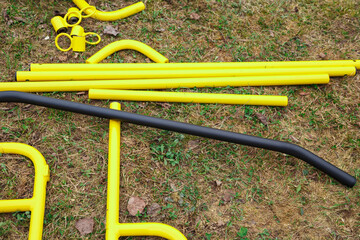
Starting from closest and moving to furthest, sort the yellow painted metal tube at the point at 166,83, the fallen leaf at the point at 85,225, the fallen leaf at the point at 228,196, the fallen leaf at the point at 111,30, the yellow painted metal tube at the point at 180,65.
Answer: the fallen leaf at the point at 85,225
the fallen leaf at the point at 228,196
the yellow painted metal tube at the point at 166,83
the yellow painted metal tube at the point at 180,65
the fallen leaf at the point at 111,30

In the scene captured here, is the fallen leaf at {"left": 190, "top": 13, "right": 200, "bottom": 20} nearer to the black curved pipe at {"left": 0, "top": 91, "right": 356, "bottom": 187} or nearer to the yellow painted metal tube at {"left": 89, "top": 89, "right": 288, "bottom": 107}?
the yellow painted metal tube at {"left": 89, "top": 89, "right": 288, "bottom": 107}

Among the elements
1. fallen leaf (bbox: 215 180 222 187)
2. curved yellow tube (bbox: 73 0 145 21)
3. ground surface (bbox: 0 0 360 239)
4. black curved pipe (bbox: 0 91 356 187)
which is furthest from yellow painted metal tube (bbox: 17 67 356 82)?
fallen leaf (bbox: 215 180 222 187)

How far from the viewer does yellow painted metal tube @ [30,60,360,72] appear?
3.18 m

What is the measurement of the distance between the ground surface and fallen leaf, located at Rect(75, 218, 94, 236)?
0.03 meters

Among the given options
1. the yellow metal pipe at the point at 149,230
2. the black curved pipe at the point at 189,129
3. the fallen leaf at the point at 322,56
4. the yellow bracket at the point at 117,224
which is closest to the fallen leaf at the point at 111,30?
the black curved pipe at the point at 189,129

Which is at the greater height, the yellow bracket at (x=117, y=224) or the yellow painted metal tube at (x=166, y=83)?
the yellow painted metal tube at (x=166, y=83)

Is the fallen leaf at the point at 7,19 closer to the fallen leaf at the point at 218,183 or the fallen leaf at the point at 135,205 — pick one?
the fallen leaf at the point at 135,205

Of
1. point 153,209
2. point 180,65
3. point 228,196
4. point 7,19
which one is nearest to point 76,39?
point 7,19

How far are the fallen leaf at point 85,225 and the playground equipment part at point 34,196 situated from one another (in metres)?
0.30

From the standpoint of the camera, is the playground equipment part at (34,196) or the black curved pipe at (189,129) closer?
the playground equipment part at (34,196)

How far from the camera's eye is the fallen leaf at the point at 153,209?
2.68m

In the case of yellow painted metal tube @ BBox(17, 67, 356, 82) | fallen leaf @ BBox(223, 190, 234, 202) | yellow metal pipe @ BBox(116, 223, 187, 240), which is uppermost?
yellow painted metal tube @ BBox(17, 67, 356, 82)

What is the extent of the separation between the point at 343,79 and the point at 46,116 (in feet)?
11.1

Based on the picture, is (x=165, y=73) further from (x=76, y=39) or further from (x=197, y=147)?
(x=76, y=39)
